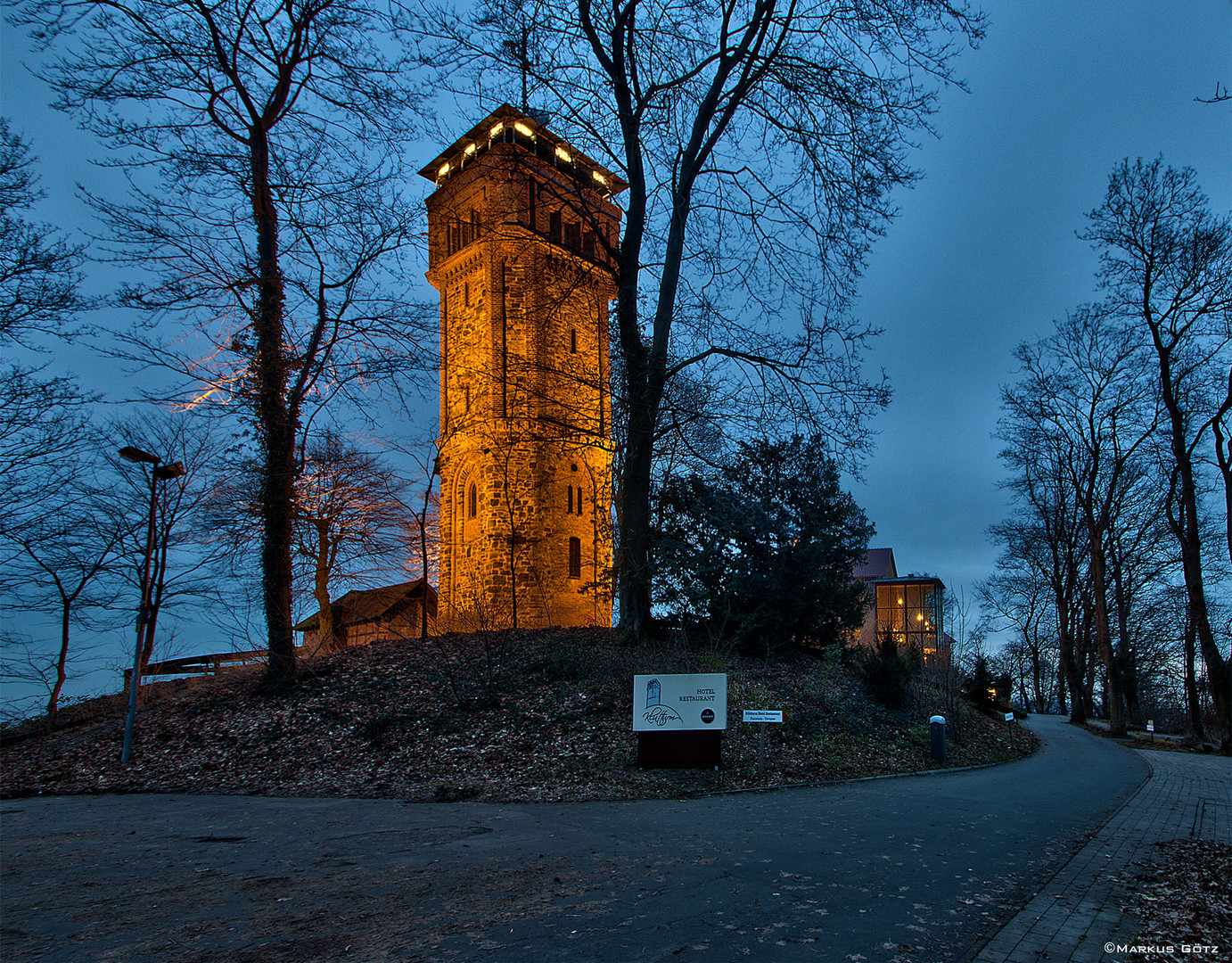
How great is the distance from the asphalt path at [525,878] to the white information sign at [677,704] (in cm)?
137

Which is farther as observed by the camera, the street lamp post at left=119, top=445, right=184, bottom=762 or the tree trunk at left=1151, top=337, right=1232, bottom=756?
the tree trunk at left=1151, top=337, right=1232, bottom=756

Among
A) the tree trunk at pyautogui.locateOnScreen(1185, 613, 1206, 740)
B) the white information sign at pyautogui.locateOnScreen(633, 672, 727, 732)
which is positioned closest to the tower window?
the white information sign at pyautogui.locateOnScreen(633, 672, 727, 732)

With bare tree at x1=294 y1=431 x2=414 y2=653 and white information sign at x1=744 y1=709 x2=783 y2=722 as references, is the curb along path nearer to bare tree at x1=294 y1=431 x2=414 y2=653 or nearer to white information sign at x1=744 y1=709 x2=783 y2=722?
white information sign at x1=744 y1=709 x2=783 y2=722

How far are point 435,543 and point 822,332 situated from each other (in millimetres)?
19781

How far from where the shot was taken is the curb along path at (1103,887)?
386 cm

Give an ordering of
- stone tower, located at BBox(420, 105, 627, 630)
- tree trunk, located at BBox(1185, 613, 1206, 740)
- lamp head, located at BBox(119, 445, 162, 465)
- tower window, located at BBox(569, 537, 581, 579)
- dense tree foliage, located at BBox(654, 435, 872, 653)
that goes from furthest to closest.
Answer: tower window, located at BBox(569, 537, 581, 579) < stone tower, located at BBox(420, 105, 627, 630) < tree trunk, located at BBox(1185, 613, 1206, 740) < dense tree foliage, located at BBox(654, 435, 872, 653) < lamp head, located at BBox(119, 445, 162, 465)

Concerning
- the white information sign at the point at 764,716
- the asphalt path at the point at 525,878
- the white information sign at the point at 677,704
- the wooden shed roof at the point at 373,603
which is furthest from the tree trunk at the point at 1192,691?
the wooden shed roof at the point at 373,603

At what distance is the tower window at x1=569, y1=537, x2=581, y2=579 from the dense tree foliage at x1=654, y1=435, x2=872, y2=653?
457 inches

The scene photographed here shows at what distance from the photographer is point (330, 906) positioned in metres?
4.28

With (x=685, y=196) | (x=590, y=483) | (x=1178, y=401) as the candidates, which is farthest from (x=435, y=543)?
(x=1178, y=401)

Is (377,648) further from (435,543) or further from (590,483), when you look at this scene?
(590,483)

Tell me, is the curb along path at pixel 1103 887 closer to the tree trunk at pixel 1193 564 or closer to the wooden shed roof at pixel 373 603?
the tree trunk at pixel 1193 564

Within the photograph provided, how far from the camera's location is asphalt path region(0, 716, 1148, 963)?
3760mm

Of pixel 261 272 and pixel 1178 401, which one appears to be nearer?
pixel 261 272
